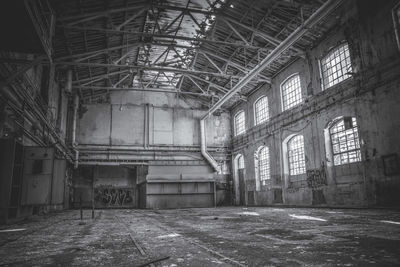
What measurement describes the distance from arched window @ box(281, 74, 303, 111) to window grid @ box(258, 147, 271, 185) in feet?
11.2

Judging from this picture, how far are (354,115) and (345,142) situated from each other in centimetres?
128

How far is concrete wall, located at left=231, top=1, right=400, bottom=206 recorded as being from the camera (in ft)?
31.0

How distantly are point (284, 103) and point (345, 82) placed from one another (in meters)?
4.47

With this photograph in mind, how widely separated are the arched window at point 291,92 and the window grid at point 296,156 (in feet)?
5.92

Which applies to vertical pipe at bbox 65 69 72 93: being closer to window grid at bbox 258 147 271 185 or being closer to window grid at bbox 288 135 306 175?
window grid at bbox 258 147 271 185

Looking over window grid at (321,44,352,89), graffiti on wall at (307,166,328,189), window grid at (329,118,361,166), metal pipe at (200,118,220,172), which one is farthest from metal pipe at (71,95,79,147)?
window grid at (329,118,361,166)

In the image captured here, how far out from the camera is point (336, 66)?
39.9 ft

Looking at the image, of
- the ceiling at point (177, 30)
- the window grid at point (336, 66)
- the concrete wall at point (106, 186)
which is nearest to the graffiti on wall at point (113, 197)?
the concrete wall at point (106, 186)

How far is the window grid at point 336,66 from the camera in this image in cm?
1159

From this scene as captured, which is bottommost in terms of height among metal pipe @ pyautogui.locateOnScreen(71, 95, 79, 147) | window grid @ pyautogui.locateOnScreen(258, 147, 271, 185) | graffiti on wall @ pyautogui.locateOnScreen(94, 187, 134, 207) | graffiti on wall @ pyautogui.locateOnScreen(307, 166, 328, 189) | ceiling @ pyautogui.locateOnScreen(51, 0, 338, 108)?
graffiti on wall @ pyautogui.locateOnScreen(94, 187, 134, 207)

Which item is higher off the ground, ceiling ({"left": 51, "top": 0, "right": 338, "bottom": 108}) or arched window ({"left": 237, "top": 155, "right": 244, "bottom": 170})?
ceiling ({"left": 51, "top": 0, "right": 338, "bottom": 108})

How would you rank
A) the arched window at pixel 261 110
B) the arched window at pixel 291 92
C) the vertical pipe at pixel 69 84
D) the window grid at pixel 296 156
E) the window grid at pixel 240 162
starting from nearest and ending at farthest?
the vertical pipe at pixel 69 84 < the window grid at pixel 296 156 < the arched window at pixel 291 92 < the arched window at pixel 261 110 < the window grid at pixel 240 162

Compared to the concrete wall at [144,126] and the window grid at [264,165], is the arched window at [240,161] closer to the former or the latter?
the concrete wall at [144,126]

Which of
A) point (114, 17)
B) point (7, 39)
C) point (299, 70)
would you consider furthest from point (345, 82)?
point (7, 39)
